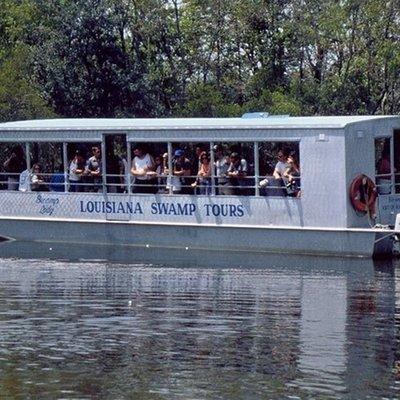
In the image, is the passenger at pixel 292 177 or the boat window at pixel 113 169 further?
the boat window at pixel 113 169

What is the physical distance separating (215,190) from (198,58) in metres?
20.2

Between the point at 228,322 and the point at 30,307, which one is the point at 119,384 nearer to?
the point at 228,322

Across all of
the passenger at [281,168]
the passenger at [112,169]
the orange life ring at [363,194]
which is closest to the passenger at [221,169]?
the passenger at [281,168]

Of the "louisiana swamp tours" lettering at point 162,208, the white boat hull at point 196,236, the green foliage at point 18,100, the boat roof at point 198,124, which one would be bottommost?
the white boat hull at point 196,236

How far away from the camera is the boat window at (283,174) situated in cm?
2830

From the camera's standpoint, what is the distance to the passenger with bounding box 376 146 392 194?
2836 cm

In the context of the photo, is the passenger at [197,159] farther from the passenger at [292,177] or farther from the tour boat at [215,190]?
the passenger at [292,177]

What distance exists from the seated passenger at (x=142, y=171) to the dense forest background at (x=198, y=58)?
12850mm

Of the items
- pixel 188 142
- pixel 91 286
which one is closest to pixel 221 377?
pixel 91 286

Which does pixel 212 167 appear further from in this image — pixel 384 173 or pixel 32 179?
pixel 32 179

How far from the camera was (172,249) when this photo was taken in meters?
29.5

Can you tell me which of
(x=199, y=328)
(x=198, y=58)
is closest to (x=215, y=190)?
(x=199, y=328)

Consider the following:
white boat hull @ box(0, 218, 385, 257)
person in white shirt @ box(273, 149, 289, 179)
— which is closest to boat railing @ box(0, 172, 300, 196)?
person in white shirt @ box(273, 149, 289, 179)

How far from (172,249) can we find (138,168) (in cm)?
188
